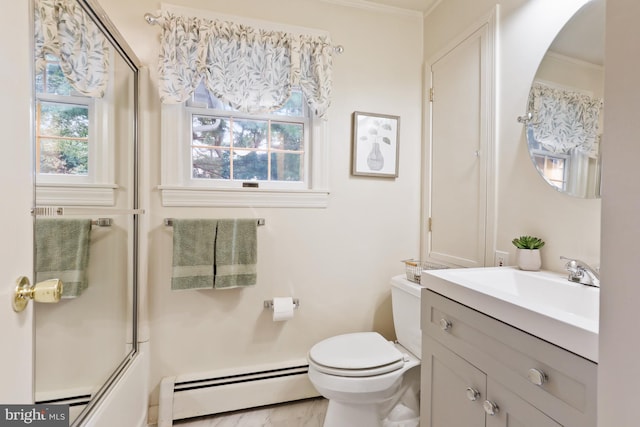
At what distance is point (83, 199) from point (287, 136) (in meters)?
1.10

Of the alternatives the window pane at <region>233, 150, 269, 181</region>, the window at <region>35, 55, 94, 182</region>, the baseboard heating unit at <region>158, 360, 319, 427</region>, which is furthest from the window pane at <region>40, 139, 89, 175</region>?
the baseboard heating unit at <region>158, 360, 319, 427</region>

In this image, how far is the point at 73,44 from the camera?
1.08 meters

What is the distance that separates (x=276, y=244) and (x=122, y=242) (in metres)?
0.77

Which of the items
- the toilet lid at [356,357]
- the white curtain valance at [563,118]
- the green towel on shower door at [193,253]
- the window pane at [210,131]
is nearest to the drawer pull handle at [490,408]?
the toilet lid at [356,357]

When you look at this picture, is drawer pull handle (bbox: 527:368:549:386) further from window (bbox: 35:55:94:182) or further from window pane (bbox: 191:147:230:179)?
window pane (bbox: 191:147:230:179)

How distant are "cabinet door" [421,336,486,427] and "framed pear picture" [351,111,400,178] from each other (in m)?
1.09

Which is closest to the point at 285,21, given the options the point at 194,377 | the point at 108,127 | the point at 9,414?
the point at 108,127

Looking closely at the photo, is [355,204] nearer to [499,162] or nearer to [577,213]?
[499,162]

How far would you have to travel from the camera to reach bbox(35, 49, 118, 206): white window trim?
94 centimetres

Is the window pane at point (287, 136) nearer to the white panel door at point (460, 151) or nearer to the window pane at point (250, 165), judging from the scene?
the window pane at point (250, 165)

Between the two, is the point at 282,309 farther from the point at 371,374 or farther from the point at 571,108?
the point at 571,108

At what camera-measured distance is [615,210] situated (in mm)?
400

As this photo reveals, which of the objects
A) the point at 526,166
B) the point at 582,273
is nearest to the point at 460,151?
the point at 526,166

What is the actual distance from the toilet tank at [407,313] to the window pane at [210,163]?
1.19 meters
